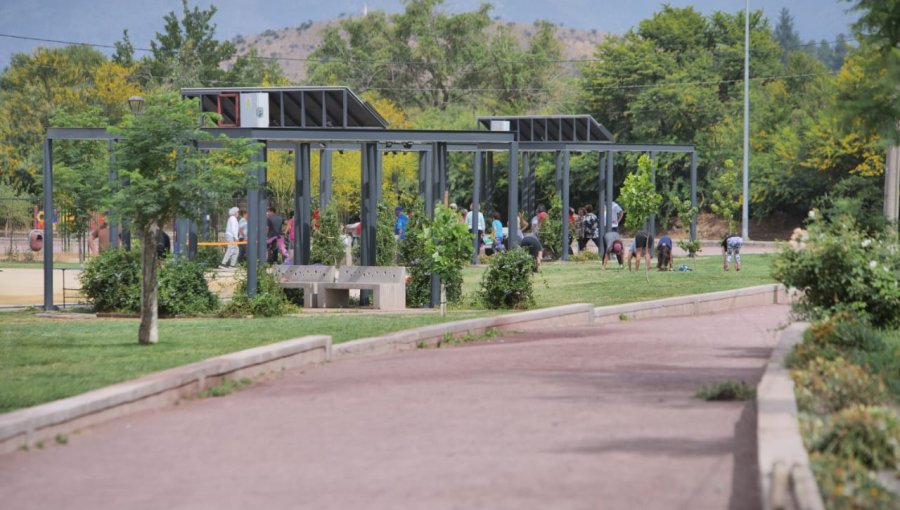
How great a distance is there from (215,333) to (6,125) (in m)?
53.4

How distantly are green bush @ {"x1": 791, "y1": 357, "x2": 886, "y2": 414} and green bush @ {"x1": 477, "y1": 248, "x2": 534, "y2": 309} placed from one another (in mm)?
11021

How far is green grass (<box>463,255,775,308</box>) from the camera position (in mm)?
22578

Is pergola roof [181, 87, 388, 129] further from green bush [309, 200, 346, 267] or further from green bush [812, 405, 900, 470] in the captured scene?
green bush [812, 405, 900, 470]

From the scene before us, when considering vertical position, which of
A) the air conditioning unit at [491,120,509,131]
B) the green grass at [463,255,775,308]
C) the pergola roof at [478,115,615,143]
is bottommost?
the green grass at [463,255,775,308]

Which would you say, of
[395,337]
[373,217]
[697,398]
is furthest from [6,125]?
[697,398]

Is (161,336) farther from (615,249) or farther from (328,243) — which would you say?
(615,249)

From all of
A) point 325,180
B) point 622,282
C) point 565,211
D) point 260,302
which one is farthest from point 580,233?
point 260,302

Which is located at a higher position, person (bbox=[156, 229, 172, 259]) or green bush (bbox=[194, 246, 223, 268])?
person (bbox=[156, 229, 172, 259])

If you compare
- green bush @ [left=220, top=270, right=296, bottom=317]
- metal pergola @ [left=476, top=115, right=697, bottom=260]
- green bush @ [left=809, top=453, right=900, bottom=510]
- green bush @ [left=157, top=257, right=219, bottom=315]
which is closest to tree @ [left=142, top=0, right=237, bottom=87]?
metal pergola @ [left=476, top=115, right=697, bottom=260]

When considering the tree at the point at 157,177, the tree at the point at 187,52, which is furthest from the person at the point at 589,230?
the tree at the point at 187,52

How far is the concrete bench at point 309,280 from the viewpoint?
21.5 metres

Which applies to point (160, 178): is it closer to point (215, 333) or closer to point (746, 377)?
point (215, 333)

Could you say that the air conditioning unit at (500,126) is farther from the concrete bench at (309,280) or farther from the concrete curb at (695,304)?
the concrete bench at (309,280)

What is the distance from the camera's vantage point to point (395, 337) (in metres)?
14.0
